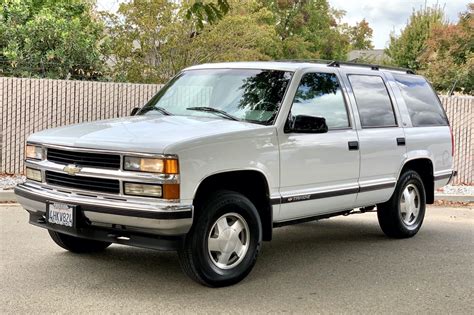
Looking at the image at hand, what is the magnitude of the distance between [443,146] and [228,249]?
4.12 m

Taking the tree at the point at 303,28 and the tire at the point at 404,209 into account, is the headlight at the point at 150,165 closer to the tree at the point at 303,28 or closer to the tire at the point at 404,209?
the tire at the point at 404,209

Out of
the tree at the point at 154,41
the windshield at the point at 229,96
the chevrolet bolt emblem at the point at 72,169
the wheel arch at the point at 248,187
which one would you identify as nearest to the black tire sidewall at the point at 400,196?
the windshield at the point at 229,96

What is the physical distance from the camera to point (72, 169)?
539 centimetres

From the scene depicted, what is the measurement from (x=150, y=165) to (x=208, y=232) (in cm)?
79

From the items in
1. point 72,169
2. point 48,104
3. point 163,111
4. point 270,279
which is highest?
point 163,111

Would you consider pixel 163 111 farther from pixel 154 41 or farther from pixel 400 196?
pixel 154 41

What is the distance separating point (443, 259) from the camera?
6988mm

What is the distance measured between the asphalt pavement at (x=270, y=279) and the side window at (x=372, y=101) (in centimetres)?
150

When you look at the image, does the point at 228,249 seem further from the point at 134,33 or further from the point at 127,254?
the point at 134,33

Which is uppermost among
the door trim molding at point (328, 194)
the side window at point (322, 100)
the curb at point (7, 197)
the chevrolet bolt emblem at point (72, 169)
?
the side window at point (322, 100)

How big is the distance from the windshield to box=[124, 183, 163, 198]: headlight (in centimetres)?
130

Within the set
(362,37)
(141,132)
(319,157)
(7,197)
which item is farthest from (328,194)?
(362,37)

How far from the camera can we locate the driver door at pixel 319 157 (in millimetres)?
6020

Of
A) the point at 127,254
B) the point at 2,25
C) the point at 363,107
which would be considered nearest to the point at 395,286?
the point at 363,107
